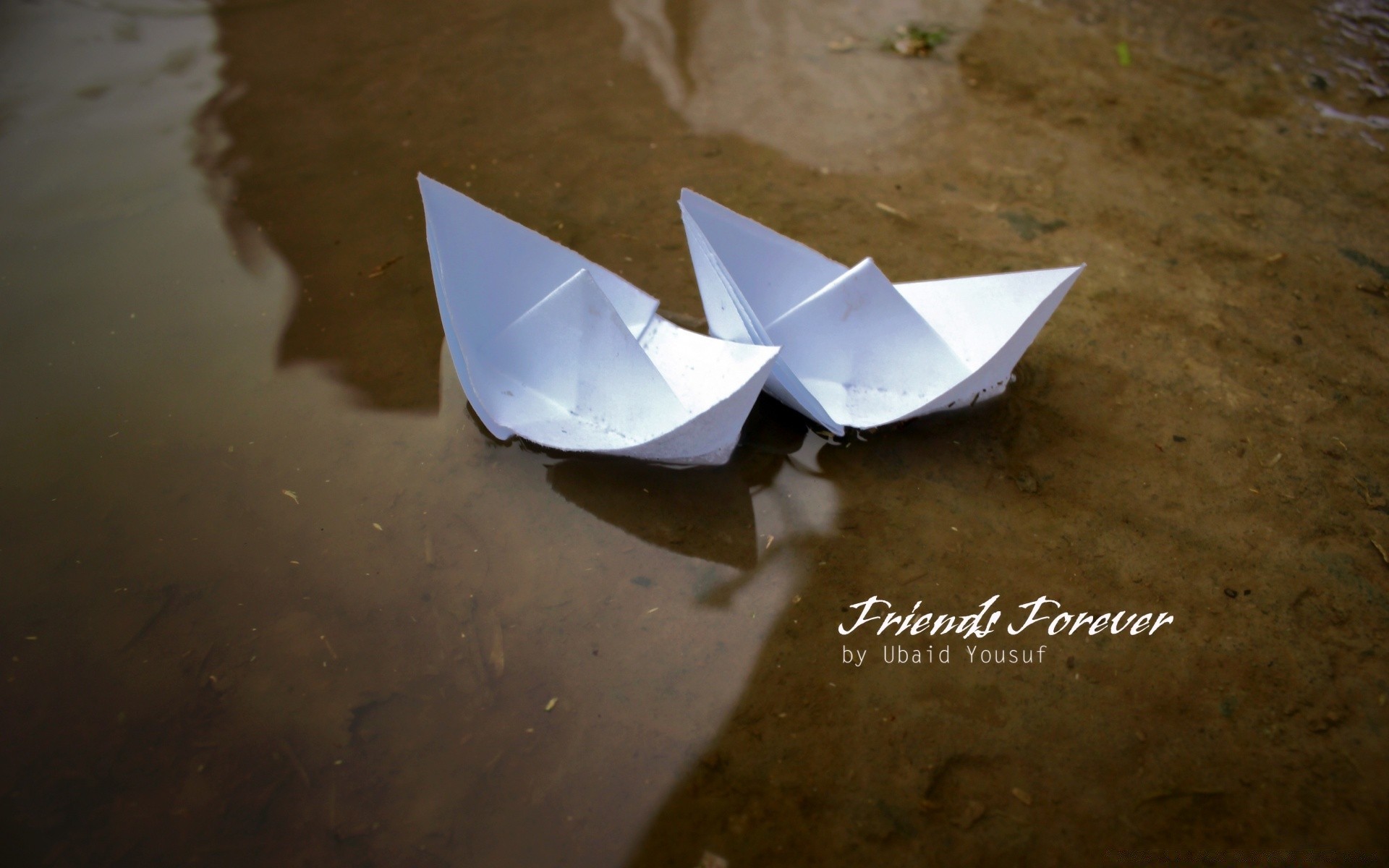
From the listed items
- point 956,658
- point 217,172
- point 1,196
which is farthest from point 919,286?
point 1,196

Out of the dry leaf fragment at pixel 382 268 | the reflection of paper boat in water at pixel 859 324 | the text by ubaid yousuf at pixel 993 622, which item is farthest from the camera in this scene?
the dry leaf fragment at pixel 382 268

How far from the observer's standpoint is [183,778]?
154 cm

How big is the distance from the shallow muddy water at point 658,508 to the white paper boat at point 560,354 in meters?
0.11

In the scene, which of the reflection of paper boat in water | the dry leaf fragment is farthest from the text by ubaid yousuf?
the dry leaf fragment

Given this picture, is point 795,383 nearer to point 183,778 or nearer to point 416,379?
point 416,379

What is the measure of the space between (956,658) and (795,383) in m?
0.67

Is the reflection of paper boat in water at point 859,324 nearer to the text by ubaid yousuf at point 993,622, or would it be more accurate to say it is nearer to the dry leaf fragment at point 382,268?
the text by ubaid yousuf at point 993,622

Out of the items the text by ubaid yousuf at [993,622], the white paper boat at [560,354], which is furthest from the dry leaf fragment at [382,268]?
the text by ubaid yousuf at [993,622]

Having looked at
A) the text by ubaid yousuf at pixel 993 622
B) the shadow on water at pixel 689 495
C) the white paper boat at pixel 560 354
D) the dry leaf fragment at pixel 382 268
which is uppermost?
the white paper boat at pixel 560 354

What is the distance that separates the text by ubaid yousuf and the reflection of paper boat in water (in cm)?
45

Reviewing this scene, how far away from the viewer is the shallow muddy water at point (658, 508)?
1.54 metres

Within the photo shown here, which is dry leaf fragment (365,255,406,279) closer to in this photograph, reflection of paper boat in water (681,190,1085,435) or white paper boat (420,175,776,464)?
white paper boat (420,175,776,464)

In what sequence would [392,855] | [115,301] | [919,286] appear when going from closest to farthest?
[392,855]
[919,286]
[115,301]

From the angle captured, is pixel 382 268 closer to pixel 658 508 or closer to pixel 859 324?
pixel 658 508
